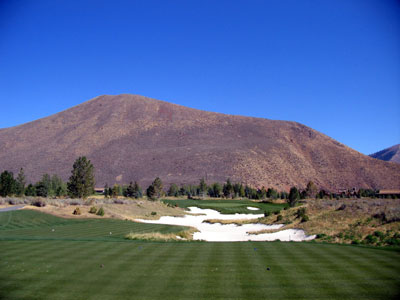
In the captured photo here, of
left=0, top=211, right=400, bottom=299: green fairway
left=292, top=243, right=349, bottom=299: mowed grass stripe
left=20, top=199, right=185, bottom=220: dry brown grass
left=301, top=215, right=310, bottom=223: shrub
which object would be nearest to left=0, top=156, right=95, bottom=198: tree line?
left=20, top=199, right=185, bottom=220: dry brown grass

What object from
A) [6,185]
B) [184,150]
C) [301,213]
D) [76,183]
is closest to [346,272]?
[301,213]

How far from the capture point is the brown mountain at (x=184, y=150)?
118m

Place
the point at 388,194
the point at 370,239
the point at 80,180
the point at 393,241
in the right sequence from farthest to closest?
the point at 388,194 → the point at 80,180 → the point at 370,239 → the point at 393,241

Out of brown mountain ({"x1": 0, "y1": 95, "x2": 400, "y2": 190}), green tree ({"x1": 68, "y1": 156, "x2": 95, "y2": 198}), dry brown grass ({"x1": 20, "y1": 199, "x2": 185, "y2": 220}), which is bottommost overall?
dry brown grass ({"x1": 20, "y1": 199, "x2": 185, "y2": 220})

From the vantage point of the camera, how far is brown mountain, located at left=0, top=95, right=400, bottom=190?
386ft

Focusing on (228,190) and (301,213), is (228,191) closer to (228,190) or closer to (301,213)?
(228,190)

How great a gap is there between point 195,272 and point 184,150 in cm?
11711

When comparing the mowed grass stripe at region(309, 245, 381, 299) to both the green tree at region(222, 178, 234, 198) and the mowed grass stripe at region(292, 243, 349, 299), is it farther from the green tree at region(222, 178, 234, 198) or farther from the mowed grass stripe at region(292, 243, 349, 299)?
the green tree at region(222, 178, 234, 198)

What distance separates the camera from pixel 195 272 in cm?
1212

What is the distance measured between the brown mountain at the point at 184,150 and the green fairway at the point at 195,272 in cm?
9397

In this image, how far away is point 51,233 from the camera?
24422mm

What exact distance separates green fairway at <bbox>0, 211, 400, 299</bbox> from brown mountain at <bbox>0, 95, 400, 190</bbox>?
93972 mm

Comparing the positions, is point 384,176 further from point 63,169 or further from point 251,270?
point 251,270

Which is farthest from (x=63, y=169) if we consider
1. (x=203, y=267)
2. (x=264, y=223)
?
(x=203, y=267)
